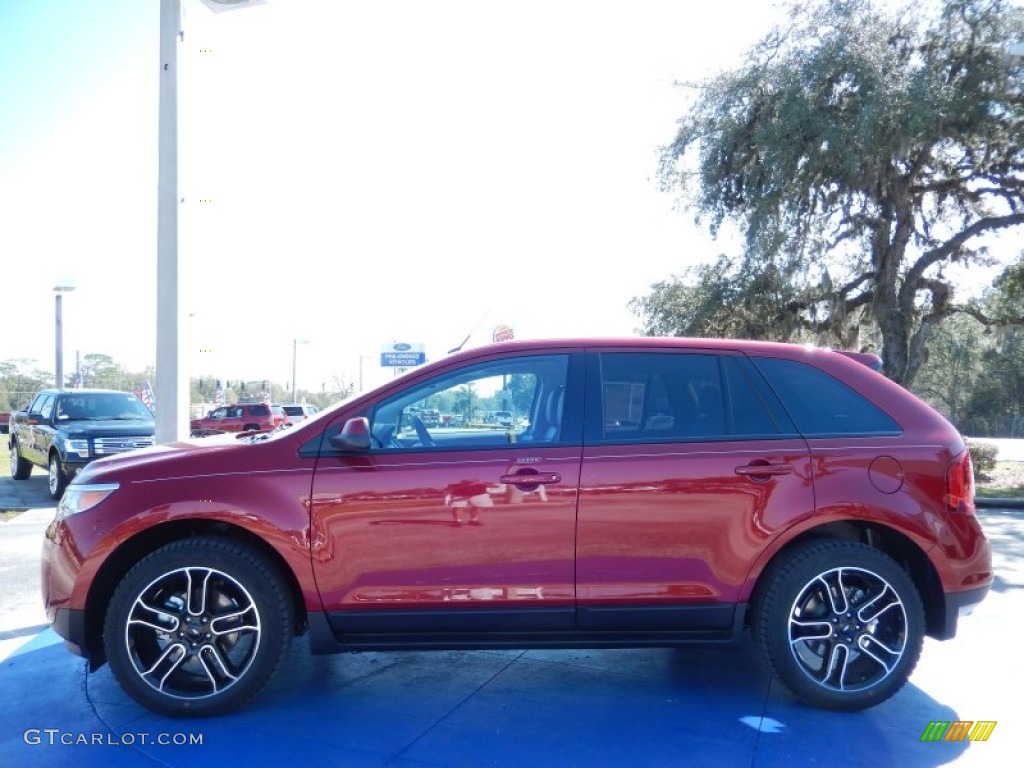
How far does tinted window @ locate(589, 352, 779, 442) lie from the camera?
157 inches

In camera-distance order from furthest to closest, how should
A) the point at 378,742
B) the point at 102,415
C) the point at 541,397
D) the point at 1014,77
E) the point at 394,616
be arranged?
the point at 1014,77
the point at 102,415
the point at 541,397
the point at 394,616
the point at 378,742

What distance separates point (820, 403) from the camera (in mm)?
4137

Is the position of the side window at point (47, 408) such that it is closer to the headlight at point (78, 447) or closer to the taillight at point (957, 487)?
the headlight at point (78, 447)

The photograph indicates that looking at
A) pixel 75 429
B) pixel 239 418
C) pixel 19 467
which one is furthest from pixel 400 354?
pixel 75 429

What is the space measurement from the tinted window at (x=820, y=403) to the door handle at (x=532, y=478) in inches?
51.5

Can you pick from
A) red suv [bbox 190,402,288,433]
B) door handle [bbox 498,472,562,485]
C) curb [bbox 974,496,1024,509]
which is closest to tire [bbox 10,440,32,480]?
red suv [bbox 190,402,288,433]

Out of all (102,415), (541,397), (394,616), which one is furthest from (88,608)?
(102,415)

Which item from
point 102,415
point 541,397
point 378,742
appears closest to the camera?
point 378,742

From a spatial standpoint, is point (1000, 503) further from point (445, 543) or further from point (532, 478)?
point (445, 543)

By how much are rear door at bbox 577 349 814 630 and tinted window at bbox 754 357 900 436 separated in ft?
0.72

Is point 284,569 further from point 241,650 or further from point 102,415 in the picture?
point 102,415

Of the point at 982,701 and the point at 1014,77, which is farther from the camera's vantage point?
the point at 1014,77

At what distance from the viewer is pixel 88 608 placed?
3.79 m

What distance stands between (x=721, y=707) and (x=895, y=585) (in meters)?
1.06
